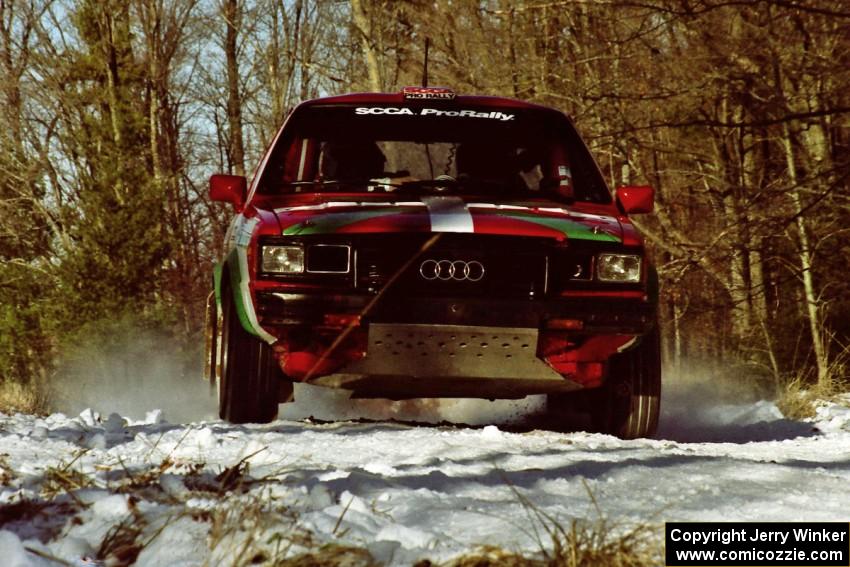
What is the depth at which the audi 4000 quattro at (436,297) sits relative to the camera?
17.2ft

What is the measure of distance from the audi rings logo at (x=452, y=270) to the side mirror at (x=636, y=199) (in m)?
1.43

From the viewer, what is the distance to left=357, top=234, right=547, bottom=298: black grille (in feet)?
17.1

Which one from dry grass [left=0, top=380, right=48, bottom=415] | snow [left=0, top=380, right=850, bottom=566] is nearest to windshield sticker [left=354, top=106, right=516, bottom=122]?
snow [left=0, top=380, right=850, bottom=566]

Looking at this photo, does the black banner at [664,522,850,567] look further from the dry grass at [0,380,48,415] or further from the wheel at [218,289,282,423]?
the dry grass at [0,380,48,415]

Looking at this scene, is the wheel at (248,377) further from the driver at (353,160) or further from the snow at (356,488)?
the driver at (353,160)

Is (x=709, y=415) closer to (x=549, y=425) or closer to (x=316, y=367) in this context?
(x=549, y=425)

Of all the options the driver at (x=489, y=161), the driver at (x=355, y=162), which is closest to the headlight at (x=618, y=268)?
the driver at (x=489, y=161)

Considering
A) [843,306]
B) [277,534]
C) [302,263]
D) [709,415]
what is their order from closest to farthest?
[277,534], [302,263], [709,415], [843,306]

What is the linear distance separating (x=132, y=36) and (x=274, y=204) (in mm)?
30503

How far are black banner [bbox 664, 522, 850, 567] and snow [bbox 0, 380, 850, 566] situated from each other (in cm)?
10

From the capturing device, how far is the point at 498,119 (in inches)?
264

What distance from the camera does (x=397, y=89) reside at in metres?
26.0

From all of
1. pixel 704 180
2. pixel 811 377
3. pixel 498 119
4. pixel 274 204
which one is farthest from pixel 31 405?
pixel 704 180

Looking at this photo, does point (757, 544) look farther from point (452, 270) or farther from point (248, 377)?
point (248, 377)
